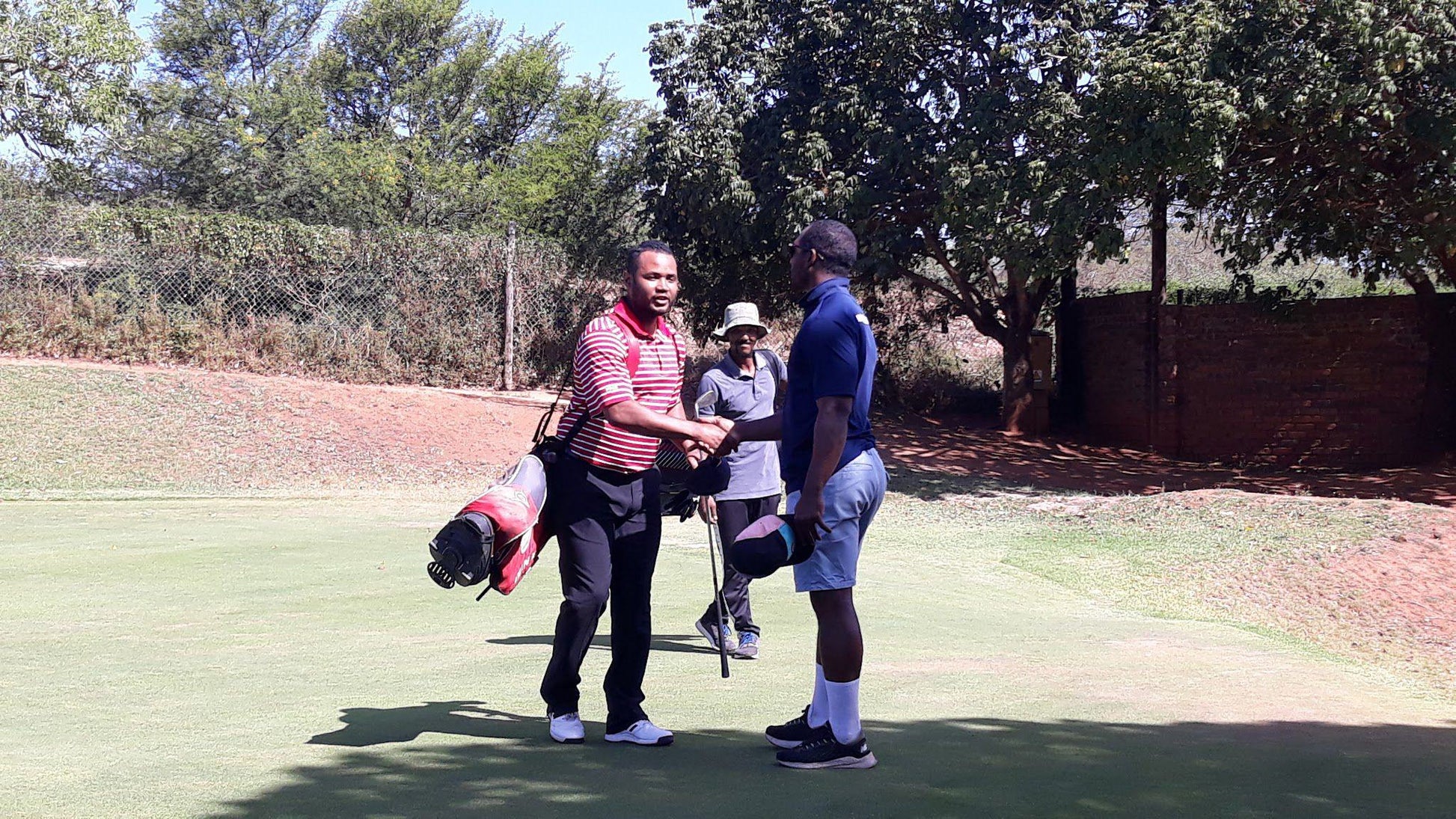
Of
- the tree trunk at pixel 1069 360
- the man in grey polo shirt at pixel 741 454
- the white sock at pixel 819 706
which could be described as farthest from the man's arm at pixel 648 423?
the tree trunk at pixel 1069 360

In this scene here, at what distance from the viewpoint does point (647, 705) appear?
5746 millimetres

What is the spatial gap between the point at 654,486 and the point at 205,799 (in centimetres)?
201

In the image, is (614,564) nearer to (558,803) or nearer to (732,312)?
(558,803)

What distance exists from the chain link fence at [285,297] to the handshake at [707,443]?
1727 cm

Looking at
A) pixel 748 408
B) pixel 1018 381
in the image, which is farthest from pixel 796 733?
pixel 1018 381

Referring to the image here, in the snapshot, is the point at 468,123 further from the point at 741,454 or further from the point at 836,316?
the point at 836,316


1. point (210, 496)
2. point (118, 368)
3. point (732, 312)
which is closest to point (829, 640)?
point (732, 312)

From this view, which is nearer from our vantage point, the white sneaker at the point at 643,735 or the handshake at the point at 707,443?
the white sneaker at the point at 643,735

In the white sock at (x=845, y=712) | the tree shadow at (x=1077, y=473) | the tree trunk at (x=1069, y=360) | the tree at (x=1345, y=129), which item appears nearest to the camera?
the white sock at (x=845, y=712)

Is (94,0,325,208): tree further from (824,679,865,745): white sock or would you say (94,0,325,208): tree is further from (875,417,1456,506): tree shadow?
(824,679,865,745): white sock

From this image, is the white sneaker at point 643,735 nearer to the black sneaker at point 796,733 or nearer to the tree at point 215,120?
the black sneaker at point 796,733

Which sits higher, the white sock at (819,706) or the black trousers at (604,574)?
the black trousers at (604,574)

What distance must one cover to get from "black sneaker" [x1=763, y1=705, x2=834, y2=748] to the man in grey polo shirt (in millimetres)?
2153

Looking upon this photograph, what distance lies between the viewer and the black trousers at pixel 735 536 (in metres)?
7.17
